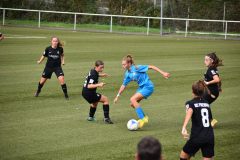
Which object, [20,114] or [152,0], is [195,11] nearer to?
[152,0]

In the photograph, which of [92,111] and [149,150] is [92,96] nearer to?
[92,111]

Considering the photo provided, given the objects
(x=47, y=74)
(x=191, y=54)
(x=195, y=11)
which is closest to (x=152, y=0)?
(x=195, y=11)

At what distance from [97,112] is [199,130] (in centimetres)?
647

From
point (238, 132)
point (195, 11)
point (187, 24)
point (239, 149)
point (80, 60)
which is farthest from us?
point (195, 11)

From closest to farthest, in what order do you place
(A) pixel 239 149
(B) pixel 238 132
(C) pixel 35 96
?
(A) pixel 239 149, (B) pixel 238 132, (C) pixel 35 96

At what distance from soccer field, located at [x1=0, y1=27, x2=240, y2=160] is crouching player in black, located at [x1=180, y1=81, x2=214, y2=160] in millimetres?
1562

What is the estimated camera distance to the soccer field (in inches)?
450

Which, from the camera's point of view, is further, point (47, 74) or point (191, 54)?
point (191, 54)

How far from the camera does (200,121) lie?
30.9ft

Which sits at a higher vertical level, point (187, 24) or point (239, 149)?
point (187, 24)

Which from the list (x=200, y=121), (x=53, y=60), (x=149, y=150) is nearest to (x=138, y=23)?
(x=53, y=60)

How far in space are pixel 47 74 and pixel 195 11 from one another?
110 ft

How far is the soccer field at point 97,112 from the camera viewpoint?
11438mm

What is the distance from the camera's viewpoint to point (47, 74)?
17812mm
